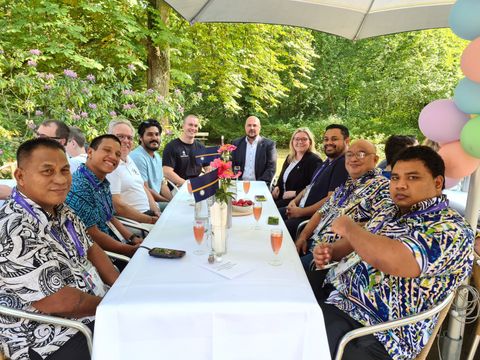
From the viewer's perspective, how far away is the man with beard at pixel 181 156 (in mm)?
4854

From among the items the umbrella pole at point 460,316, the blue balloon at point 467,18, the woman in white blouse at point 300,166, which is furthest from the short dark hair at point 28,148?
the woman in white blouse at point 300,166

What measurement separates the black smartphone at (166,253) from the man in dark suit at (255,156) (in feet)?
11.0

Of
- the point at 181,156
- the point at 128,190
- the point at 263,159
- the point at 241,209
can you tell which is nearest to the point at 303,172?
the point at 263,159

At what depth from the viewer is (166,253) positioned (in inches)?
70.8

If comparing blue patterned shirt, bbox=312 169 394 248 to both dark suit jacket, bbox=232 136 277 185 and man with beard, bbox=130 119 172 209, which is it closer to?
man with beard, bbox=130 119 172 209

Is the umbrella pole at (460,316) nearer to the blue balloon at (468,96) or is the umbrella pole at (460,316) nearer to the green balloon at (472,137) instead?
the green balloon at (472,137)

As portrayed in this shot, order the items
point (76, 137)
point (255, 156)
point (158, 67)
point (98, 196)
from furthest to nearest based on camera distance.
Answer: point (158, 67) → point (255, 156) → point (76, 137) → point (98, 196)

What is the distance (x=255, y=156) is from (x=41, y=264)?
3905mm

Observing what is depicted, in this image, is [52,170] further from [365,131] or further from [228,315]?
[365,131]

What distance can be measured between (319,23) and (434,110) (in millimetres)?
1417

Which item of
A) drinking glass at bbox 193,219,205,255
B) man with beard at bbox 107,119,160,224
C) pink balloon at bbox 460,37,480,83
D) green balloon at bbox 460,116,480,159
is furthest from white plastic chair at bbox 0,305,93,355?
pink balloon at bbox 460,37,480,83

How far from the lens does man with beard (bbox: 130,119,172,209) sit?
4.12 meters

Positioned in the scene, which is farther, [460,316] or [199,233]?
[460,316]

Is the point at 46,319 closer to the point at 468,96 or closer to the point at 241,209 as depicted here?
the point at 241,209
